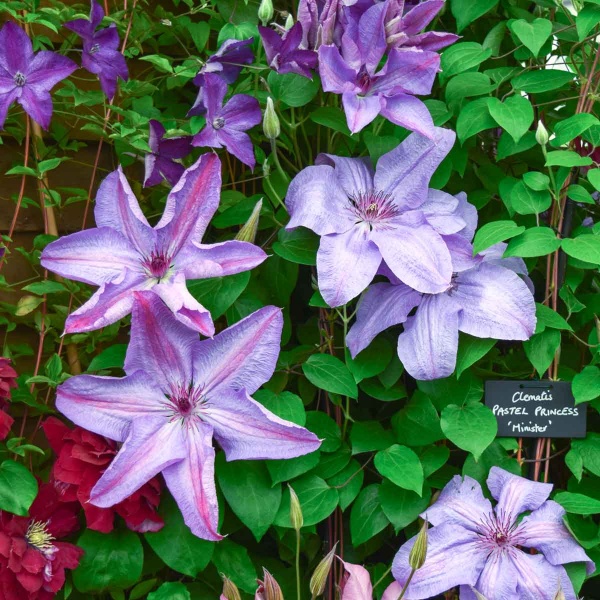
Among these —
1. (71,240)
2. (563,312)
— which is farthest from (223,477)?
(563,312)

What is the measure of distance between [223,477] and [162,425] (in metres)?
0.11

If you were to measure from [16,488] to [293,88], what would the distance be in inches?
25.7

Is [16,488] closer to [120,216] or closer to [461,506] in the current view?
[120,216]

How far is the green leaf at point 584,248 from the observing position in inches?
39.4


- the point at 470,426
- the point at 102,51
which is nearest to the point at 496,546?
the point at 470,426

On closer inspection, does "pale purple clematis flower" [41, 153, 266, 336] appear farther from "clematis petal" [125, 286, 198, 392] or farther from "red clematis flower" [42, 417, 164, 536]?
"red clematis flower" [42, 417, 164, 536]

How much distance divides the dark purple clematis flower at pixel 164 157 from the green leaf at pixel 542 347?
55 cm

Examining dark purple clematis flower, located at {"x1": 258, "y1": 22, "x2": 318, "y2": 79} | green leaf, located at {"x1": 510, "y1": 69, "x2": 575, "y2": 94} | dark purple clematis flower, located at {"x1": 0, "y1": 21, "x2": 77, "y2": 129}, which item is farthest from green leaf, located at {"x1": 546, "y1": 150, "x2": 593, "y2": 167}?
dark purple clematis flower, located at {"x1": 0, "y1": 21, "x2": 77, "y2": 129}

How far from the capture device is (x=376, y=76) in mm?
1033

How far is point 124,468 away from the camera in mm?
948

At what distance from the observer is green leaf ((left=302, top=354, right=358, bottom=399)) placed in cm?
104

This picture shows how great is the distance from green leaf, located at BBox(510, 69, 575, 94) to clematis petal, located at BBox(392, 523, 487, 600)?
2.03 ft

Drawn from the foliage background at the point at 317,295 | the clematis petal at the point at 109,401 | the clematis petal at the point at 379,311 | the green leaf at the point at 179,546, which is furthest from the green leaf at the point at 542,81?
the green leaf at the point at 179,546

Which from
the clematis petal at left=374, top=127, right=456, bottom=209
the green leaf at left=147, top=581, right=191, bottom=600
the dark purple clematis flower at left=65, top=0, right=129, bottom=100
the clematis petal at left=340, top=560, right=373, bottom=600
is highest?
the dark purple clematis flower at left=65, top=0, right=129, bottom=100
